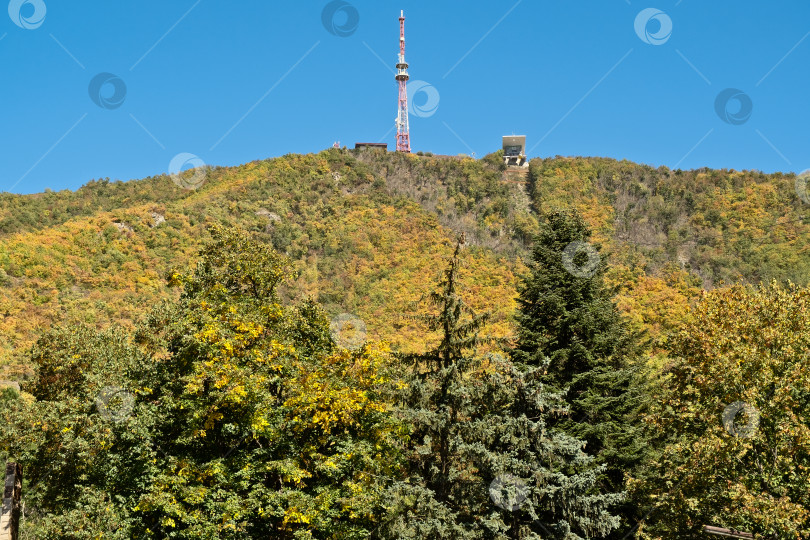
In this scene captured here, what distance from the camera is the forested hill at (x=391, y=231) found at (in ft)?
143

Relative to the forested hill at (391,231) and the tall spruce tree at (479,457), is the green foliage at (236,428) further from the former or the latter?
the forested hill at (391,231)

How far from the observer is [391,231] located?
6169 centimetres

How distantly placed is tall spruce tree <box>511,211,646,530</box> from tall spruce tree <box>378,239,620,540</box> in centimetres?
244

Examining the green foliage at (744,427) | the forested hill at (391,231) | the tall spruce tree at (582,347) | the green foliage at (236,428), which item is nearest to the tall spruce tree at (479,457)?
the green foliage at (236,428)

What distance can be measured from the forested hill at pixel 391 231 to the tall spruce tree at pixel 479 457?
73.5ft

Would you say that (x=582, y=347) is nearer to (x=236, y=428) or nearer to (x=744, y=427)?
(x=744, y=427)

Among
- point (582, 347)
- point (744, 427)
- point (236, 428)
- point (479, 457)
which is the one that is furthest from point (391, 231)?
point (744, 427)

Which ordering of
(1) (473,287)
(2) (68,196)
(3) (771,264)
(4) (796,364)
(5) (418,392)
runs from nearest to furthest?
(4) (796,364)
(5) (418,392)
(1) (473,287)
(3) (771,264)
(2) (68,196)

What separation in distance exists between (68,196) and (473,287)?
149 ft

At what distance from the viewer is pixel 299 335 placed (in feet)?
56.5

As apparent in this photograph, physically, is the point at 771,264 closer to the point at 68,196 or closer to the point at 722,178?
the point at 722,178

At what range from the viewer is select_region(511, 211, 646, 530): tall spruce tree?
17922mm

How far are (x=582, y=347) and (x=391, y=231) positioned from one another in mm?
43738

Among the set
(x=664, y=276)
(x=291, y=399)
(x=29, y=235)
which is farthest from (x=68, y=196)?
(x=291, y=399)
